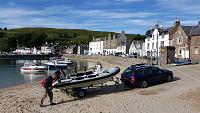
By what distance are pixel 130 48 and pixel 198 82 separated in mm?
90793

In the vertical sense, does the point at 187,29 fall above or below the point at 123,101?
above

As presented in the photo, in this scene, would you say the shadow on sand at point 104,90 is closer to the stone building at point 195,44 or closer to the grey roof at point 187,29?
the stone building at point 195,44

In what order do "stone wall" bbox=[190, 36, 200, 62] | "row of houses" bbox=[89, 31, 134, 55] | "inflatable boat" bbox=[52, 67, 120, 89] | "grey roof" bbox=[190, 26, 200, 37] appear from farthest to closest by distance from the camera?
1. "row of houses" bbox=[89, 31, 134, 55]
2. "grey roof" bbox=[190, 26, 200, 37]
3. "stone wall" bbox=[190, 36, 200, 62]
4. "inflatable boat" bbox=[52, 67, 120, 89]

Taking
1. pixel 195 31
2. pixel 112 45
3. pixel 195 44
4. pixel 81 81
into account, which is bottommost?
pixel 81 81

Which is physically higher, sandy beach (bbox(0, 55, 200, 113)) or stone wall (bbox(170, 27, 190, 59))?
stone wall (bbox(170, 27, 190, 59))

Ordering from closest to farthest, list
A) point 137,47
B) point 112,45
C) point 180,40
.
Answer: point 180,40 < point 137,47 < point 112,45

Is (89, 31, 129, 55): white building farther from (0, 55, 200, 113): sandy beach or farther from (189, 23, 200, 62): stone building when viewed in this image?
(0, 55, 200, 113): sandy beach

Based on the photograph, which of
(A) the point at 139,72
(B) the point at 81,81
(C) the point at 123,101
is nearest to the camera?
(C) the point at 123,101

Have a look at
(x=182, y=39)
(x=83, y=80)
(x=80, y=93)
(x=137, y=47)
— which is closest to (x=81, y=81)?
(x=83, y=80)

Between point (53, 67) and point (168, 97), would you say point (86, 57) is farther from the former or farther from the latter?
point (168, 97)

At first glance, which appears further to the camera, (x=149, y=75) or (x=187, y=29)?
(x=187, y=29)

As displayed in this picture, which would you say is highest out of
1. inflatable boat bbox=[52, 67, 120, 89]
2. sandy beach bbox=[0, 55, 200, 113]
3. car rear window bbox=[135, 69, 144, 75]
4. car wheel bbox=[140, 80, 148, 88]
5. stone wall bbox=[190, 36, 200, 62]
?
stone wall bbox=[190, 36, 200, 62]

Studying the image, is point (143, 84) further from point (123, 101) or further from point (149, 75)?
point (123, 101)

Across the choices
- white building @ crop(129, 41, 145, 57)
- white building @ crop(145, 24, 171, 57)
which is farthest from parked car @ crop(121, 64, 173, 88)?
white building @ crop(129, 41, 145, 57)
